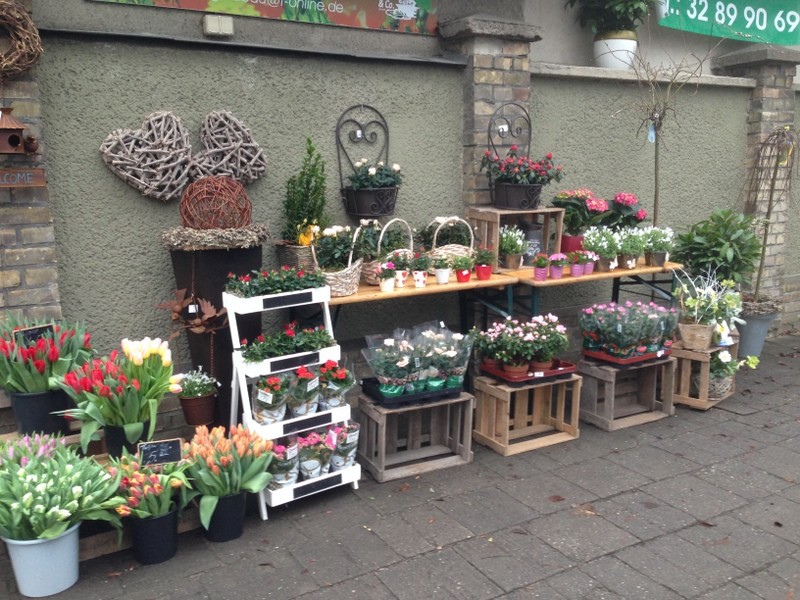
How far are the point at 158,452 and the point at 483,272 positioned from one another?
7.94 feet

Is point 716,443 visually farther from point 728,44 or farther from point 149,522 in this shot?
point 728,44

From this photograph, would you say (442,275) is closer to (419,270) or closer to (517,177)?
(419,270)

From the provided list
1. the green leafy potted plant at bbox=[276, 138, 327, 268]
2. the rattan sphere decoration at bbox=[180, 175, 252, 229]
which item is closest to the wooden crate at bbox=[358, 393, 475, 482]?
the green leafy potted plant at bbox=[276, 138, 327, 268]

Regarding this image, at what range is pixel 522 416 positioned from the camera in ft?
16.0

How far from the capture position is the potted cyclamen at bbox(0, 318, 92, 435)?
11.3 ft

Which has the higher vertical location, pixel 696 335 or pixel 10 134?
pixel 10 134

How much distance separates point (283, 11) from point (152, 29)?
2.77ft

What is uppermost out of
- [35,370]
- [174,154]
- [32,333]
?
[174,154]

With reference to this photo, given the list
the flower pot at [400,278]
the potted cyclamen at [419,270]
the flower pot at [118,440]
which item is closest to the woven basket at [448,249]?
the potted cyclamen at [419,270]

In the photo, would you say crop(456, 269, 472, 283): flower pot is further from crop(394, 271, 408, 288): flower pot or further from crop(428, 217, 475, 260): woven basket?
crop(394, 271, 408, 288): flower pot

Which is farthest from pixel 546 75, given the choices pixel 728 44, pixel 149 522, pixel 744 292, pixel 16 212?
pixel 149 522

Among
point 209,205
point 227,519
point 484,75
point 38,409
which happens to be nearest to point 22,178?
point 209,205

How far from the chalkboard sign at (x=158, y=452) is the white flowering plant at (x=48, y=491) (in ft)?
0.55

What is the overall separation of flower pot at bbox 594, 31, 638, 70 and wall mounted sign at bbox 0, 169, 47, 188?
4528 millimetres
